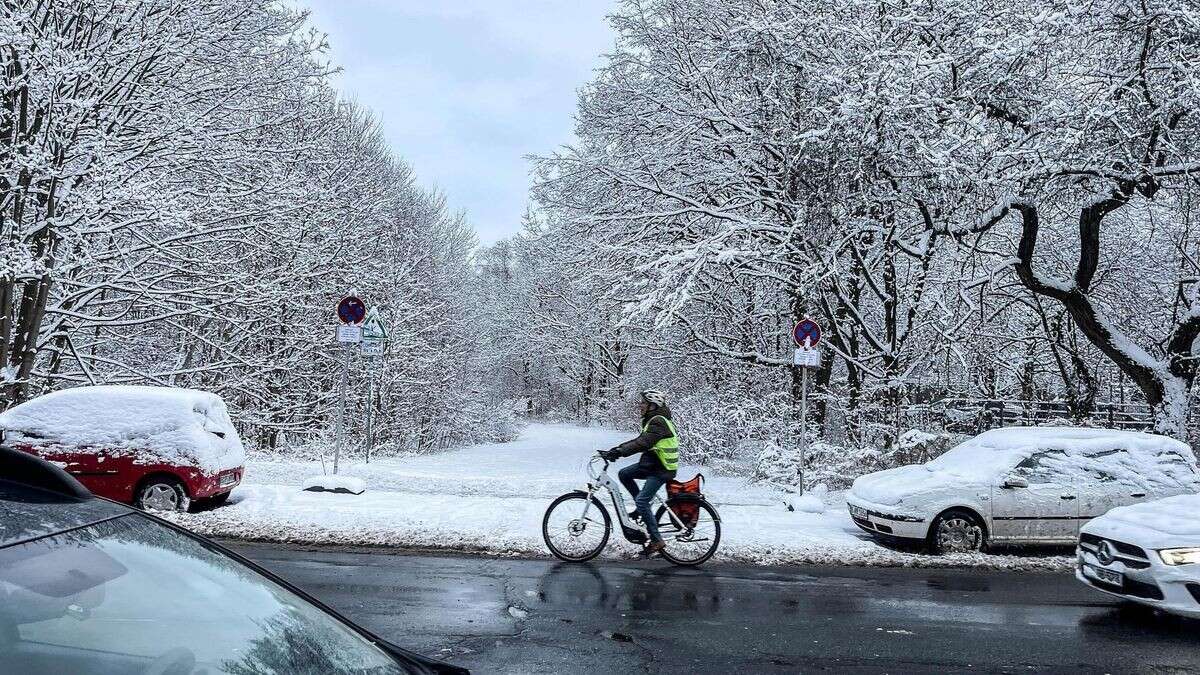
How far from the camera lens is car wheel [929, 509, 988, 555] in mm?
10359

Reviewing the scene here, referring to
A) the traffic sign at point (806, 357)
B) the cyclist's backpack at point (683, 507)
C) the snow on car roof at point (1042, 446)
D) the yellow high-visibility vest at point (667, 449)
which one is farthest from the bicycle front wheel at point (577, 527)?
the traffic sign at point (806, 357)

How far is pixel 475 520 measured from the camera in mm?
11492

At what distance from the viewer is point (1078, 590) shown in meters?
8.72

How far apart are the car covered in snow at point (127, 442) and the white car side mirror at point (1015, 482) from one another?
10411mm

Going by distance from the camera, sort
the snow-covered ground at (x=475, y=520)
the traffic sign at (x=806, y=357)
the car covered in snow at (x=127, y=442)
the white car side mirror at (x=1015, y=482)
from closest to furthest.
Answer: the snow-covered ground at (x=475, y=520) → the white car side mirror at (x=1015, y=482) → the car covered in snow at (x=127, y=442) → the traffic sign at (x=806, y=357)

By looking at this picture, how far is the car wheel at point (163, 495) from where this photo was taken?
427 inches

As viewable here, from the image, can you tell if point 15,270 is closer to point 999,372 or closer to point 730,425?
point 730,425

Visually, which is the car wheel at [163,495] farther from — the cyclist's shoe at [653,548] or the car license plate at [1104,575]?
the car license plate at [1104,575]

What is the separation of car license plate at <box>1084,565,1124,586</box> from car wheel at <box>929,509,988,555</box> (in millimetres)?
2468

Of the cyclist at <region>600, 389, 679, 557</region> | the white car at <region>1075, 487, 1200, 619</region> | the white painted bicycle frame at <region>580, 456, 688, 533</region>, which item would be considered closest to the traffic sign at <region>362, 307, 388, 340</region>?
the white painted bicycle frame at <region>580, 456, 688, 533</region>

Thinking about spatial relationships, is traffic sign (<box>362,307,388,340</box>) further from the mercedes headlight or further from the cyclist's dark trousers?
the mercedes headlight

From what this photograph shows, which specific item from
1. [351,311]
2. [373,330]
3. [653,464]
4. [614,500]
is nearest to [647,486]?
[653,464]

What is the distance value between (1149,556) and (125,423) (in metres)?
11.8

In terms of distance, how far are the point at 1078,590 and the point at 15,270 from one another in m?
15.5
